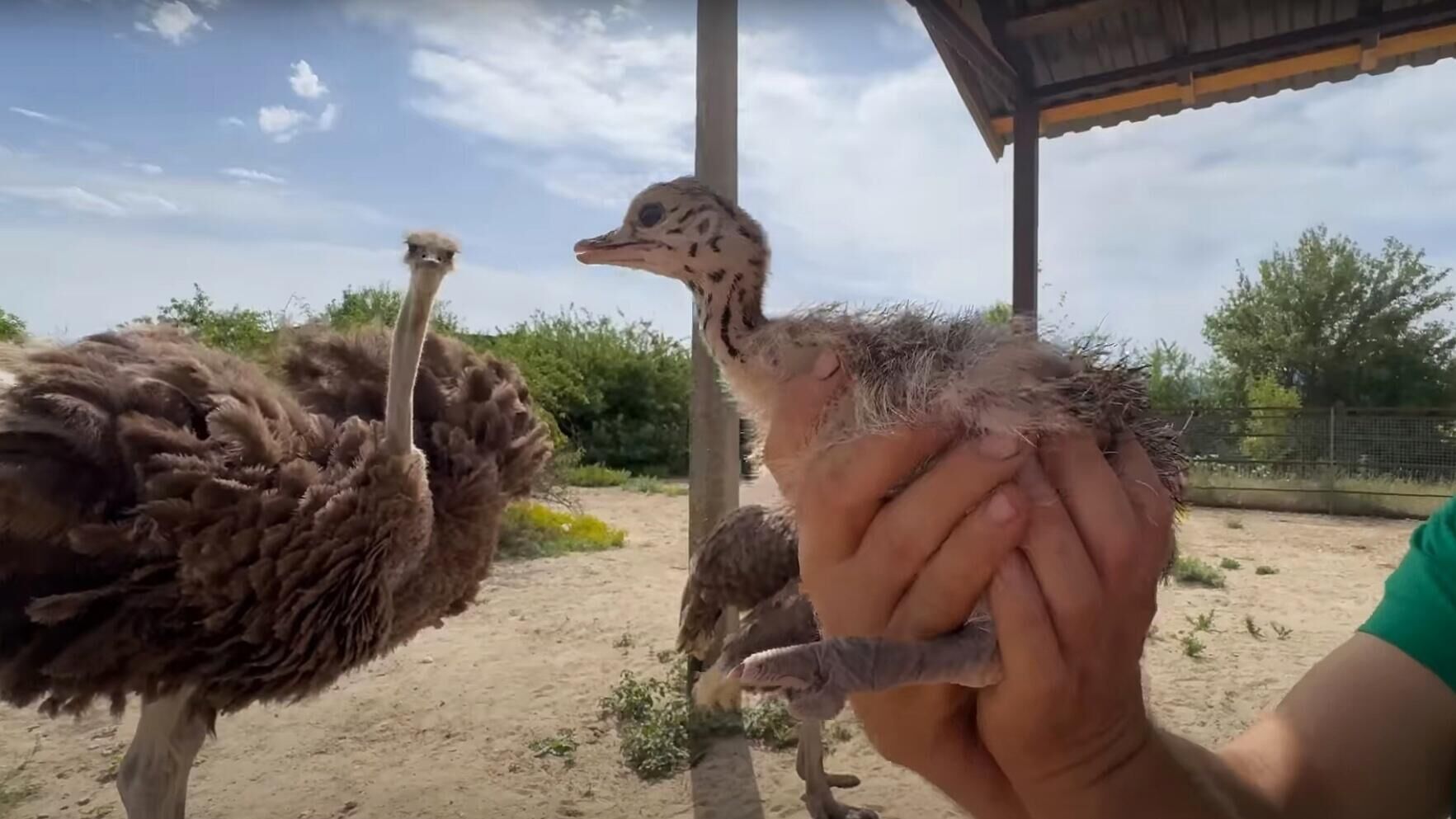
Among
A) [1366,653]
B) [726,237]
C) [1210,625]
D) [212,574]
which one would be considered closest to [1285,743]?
[1366,653]

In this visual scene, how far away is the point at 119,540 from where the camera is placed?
135 inches

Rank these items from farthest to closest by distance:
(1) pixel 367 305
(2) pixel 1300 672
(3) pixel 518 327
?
(3) pixel 518 327 < (1) pixel 367 305 < (2) pixel 1300 672

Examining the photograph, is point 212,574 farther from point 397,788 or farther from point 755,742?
point 755,742

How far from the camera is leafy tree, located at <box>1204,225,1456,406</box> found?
18.8 meters

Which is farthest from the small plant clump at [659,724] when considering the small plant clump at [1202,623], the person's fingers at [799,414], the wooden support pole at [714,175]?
the person's fingers at [799,414]

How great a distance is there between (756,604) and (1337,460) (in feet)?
47.1

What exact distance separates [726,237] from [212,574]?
2.57 meters

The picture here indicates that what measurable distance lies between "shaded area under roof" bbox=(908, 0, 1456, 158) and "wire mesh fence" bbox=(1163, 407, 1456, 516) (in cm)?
892

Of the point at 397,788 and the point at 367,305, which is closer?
the point at 397,788

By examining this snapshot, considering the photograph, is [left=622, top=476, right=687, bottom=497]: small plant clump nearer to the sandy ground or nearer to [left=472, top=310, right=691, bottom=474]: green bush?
[left=472, top=310, right=691, bottom=474]: green bush

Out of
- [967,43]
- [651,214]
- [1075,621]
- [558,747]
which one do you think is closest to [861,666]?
[1075,621]

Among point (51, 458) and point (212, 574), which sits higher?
point (51, 458)

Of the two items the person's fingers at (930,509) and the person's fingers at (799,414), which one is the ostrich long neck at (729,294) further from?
the person's fingers at (930,509)

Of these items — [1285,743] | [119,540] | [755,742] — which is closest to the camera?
[1285,743]
